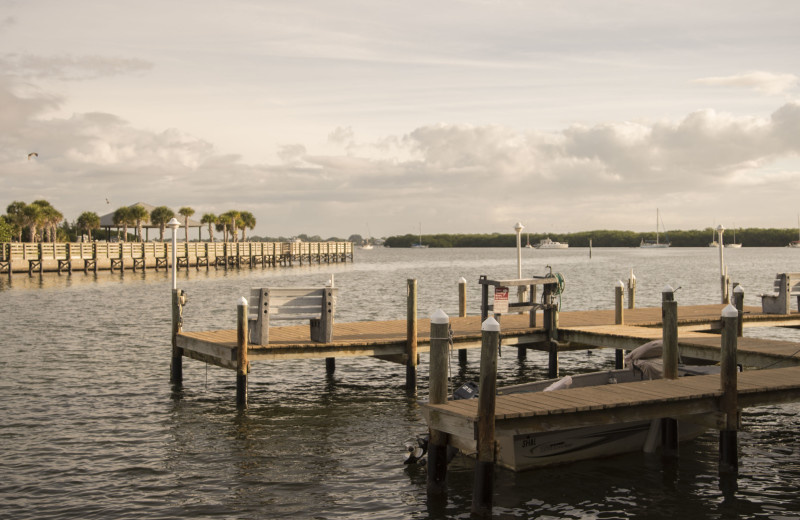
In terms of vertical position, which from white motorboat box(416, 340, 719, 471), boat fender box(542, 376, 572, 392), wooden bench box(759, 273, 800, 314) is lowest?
white motorboat box(416, 340, 719, 471)

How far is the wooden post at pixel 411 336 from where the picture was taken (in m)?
16.8

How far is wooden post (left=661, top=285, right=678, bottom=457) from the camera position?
12.6 meters

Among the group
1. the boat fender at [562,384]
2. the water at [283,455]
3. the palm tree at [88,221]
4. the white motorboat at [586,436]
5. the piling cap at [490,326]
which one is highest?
the palm tree at [88,221]

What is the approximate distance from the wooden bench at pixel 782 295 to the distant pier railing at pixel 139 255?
60.4 m

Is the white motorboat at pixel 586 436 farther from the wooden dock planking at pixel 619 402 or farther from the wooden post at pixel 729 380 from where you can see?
the wooden post at pixel 729 380

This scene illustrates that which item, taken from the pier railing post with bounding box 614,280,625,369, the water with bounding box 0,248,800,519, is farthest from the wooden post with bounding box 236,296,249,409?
the pier railing post with bounding box 614,280,625,369

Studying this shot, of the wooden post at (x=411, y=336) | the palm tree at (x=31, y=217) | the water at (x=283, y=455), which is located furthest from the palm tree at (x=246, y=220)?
the wooden post at (x=411, y=336)

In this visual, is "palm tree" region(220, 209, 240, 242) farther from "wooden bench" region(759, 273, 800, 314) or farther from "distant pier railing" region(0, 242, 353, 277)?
"wooden bench" region(759, 273, 800, 314)

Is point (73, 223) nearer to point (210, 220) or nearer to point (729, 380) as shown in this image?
point (210, 220)

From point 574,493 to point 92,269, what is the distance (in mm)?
72605

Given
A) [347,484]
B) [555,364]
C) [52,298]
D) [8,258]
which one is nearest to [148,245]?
[8,258]

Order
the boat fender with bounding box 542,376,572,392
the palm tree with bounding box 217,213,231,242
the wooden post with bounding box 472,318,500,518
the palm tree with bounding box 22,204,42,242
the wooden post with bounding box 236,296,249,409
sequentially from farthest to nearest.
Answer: the palm tree with bounding box 217,213,231,242 < the palm tree with bounding box 22,204,42,242 < the wooden post with bounding box 236,296,249,409 < the boat fender with bounding box 542,376,572,392 < the wooden post with bounding box 472,318,500,518

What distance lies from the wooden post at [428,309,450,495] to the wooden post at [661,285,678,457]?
13.2ft

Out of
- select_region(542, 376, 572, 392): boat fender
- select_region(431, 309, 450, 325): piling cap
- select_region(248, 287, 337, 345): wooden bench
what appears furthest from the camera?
select_region(248, 287, 337, 345): wooden bench
